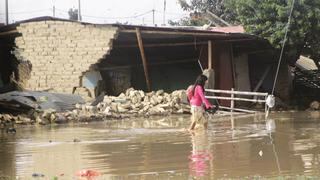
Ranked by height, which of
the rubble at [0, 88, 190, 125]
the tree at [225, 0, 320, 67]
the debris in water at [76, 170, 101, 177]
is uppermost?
the tree at [225, 0, 320, 67]

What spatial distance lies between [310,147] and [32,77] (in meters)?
14.7

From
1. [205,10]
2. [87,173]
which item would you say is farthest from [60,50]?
[205,10]

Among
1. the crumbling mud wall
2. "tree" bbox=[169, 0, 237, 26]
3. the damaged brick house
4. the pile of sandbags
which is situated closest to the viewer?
the pile of sandbags

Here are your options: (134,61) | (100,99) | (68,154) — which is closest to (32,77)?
(100,99)

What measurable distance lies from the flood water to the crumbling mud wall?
6913mm

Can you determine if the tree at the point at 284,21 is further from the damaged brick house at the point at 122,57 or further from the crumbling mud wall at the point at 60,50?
the crumbling mud wall at the point at 60,50

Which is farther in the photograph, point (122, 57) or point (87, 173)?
point (122, 57)

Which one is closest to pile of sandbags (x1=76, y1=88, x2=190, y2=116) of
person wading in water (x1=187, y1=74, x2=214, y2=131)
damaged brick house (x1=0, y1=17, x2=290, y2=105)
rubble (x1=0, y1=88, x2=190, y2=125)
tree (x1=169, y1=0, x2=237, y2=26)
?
rubble (x1=0, y1=88, x2=190, y2=125)

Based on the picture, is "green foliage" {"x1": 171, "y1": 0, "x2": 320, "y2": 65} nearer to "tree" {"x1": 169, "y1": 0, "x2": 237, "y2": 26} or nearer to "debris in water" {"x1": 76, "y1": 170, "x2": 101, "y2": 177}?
"tree" {"x1": 169, "y1": 0, "x2": 237, "y2": 26}

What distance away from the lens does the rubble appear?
16.7m

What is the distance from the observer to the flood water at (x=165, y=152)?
7.43 m

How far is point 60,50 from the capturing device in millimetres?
21703

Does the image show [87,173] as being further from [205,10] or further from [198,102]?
[205,10]

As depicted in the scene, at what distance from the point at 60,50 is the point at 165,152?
1306 centimetres
